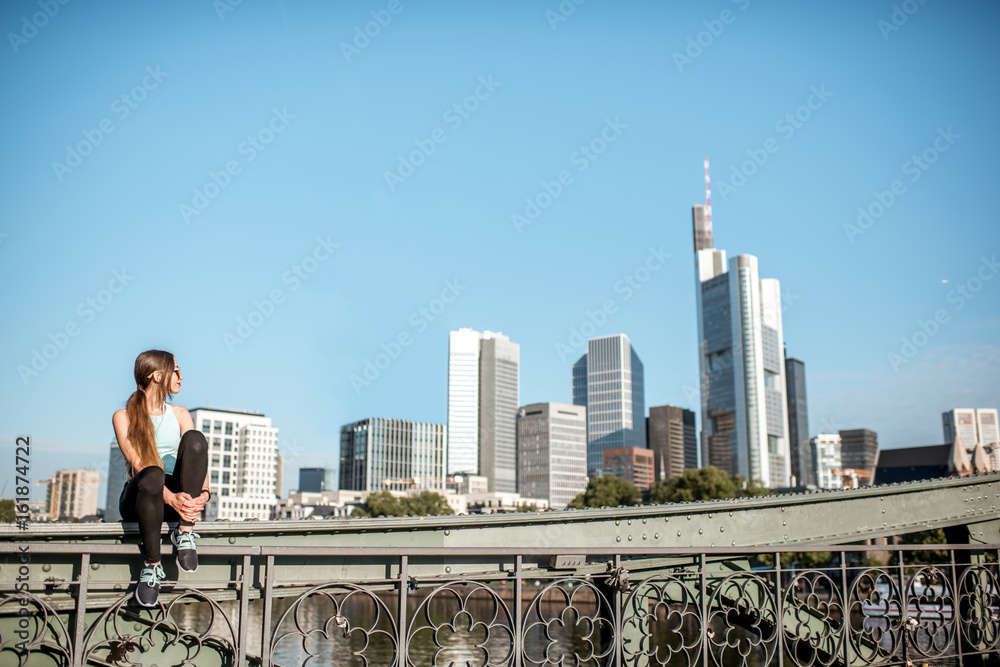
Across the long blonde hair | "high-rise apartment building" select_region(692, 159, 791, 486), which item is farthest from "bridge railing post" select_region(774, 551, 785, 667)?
"high-rise apartment building" select_region(692, 159, 791, 486)

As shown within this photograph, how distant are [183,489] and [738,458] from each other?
7834 inches

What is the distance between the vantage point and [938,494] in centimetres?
1208

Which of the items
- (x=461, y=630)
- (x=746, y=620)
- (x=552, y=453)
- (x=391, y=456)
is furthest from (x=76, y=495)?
(x=746, y=620)

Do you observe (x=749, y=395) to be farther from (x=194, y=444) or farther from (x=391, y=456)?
(x=194, y=444)

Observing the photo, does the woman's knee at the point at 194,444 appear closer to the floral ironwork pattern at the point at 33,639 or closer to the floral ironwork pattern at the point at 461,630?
the floral ironwork pattern at the point at 33,639

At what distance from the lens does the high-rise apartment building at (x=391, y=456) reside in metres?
180

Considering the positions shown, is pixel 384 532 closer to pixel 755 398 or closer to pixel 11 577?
pixel 11 577

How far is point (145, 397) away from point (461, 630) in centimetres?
1395

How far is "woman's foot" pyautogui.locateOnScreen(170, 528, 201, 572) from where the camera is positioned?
463 cm

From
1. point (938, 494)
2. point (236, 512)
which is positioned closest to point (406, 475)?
point (236, 512)

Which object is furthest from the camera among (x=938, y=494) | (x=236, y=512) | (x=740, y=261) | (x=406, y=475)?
(x=740, y=261)

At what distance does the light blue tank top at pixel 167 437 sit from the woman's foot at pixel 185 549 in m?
0.49

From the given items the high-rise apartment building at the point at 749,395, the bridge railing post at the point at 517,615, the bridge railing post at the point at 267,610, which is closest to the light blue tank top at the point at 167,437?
the bridge railing post at the point at 267,610

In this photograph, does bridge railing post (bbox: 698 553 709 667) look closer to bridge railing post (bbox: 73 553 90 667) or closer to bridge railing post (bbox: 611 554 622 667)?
bridge railing post (bbox: 611 554 622 667)
